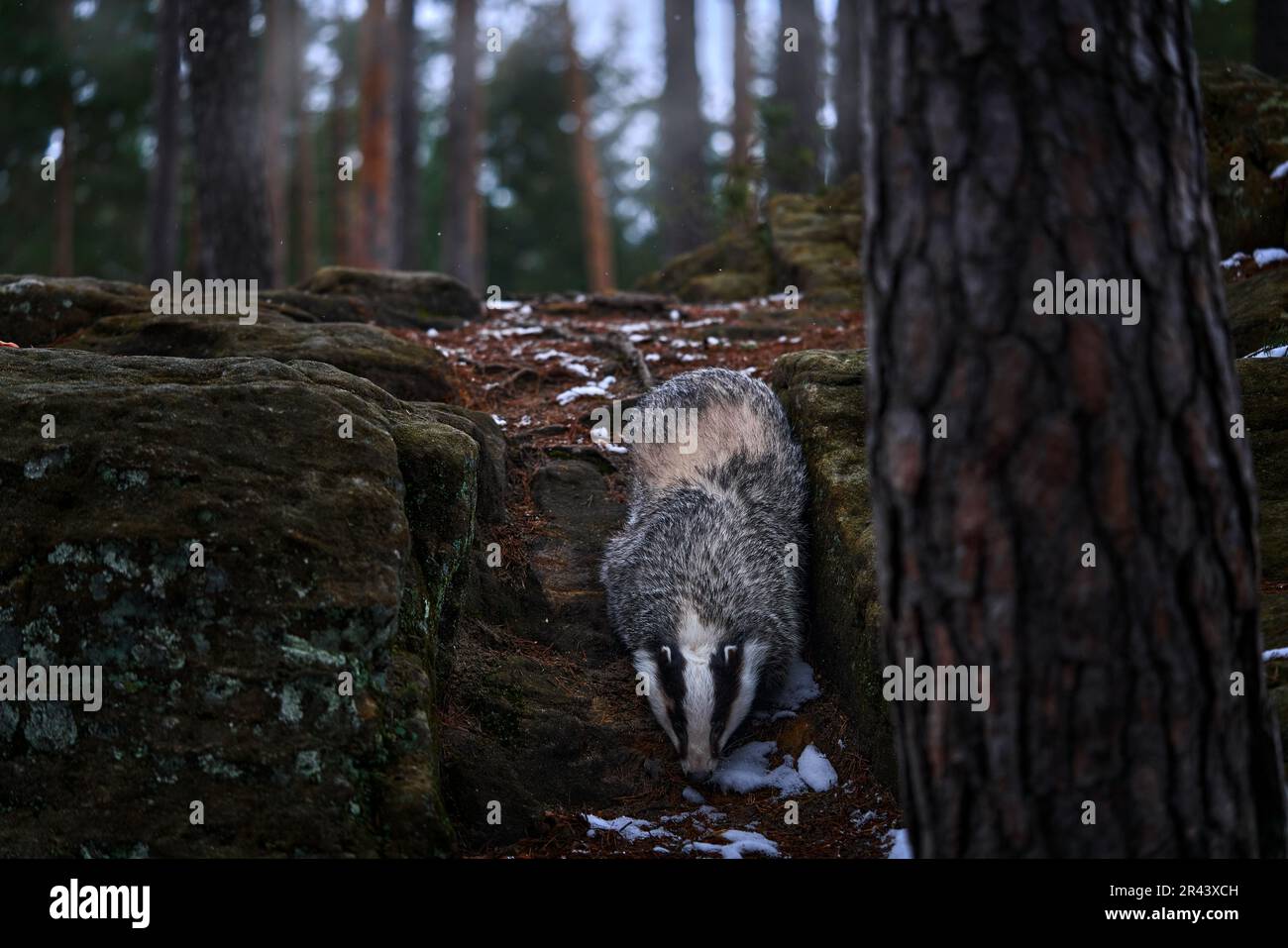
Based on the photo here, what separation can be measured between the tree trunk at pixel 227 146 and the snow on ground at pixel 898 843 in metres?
9.03

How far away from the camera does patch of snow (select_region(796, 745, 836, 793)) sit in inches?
179

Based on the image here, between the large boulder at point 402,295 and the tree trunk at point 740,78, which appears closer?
the large boulder at point 402,295

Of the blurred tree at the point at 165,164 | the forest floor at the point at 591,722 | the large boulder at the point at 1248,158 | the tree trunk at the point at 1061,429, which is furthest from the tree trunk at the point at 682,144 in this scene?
the tree trunk at the point at 1061,429

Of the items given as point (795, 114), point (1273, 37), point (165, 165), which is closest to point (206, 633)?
point (1273, 37)

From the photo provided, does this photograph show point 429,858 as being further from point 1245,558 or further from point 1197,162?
point 1197,162

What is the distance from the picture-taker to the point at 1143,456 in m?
2.38

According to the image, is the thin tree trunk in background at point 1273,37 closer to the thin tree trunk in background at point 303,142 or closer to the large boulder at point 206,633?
the large boulder at point 206,633

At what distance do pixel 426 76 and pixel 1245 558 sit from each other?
29358 mm

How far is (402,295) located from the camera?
9.66 meters

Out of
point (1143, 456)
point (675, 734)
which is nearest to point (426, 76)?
point (675, 734)

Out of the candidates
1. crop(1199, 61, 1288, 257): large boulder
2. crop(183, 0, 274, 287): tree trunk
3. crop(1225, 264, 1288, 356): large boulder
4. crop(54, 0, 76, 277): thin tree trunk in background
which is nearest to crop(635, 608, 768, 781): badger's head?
crop(1225, 264, 1288, 356): large boulder

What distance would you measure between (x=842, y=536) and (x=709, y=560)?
2.36 ft
